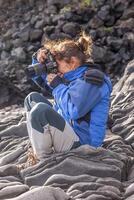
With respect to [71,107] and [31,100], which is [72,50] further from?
[31,100]

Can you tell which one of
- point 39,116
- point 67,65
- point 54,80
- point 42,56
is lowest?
point 39,116

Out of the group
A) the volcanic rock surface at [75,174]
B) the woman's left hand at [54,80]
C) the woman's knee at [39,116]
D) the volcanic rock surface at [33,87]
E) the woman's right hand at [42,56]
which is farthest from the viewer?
the woman's right hand at [42,56]

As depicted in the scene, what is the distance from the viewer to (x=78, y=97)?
201 inches

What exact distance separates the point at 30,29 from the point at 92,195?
9877 mm

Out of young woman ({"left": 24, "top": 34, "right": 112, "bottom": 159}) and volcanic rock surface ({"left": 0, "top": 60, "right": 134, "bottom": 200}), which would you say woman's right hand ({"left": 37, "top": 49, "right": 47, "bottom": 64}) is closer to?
young woman ({"left": 24, "top": 34, "right": 112, "bottom": 159})

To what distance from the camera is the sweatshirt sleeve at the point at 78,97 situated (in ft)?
16.8

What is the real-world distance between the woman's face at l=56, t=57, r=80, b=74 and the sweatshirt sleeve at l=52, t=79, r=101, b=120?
214mm

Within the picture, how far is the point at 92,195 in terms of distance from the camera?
4.70m

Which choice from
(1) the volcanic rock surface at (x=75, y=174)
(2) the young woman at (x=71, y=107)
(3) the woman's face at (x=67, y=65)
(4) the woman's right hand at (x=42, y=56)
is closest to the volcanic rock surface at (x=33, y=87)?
(1) the volcanic rock surface at (x=75, y=174)

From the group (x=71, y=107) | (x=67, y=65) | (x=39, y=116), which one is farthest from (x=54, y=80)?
(x=39, y=116)

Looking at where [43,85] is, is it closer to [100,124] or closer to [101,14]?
[100,124]

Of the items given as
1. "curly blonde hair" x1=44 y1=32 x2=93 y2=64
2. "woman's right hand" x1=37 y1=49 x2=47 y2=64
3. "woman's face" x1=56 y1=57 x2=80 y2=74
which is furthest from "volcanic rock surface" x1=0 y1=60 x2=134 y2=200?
"woman's right hand" x1=37 y1=49 x2=47 y2=64

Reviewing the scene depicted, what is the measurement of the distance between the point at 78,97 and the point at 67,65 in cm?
47

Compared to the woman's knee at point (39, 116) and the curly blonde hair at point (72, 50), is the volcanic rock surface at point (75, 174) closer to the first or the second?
the woman's knee at point (39, 116)
